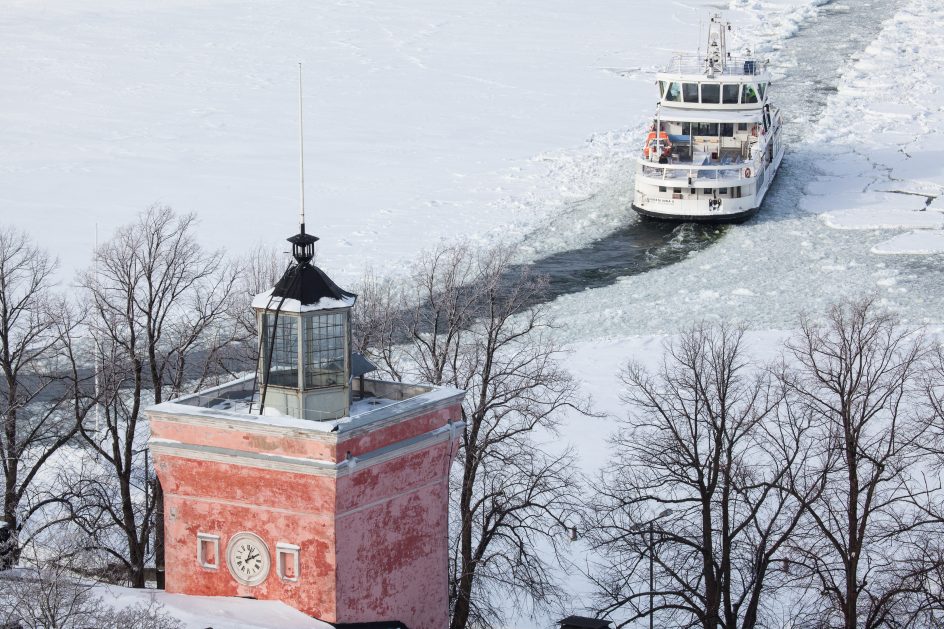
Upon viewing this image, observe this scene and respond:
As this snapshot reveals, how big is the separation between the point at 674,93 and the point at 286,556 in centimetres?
3699

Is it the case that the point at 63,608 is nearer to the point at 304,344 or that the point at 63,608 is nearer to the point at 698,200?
the point at 304,344

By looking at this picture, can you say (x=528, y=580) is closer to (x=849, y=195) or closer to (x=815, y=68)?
(x=849, y=195)

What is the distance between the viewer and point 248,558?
1555 cm

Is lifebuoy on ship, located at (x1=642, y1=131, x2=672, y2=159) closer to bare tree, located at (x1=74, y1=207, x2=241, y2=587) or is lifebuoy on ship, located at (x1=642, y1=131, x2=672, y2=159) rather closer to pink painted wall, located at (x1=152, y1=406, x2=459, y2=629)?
bare tree, located at (x1=74, y1=207, x2=241, y2=587)

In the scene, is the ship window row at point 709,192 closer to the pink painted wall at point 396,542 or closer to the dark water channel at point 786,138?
the dark water channel at point 786,138

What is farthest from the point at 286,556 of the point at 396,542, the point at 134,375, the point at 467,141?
the point at 467,141

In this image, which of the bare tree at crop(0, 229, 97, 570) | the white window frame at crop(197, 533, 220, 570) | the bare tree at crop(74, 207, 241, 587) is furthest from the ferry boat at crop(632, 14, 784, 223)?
the white window frame at crop(197, 533, 220, 570)

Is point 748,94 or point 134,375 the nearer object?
point 134,375

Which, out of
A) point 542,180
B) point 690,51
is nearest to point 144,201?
point 542,180

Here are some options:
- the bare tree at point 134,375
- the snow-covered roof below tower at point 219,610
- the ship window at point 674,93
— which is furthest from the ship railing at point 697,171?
the snow-covered roof below tower at point 219,610

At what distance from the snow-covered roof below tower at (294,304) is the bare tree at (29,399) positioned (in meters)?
4.05

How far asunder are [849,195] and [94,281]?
2562cm

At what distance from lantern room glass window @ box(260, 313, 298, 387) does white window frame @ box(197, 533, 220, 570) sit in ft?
5.59

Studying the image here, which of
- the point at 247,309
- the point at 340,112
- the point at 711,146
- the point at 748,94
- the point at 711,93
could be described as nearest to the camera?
the point at 247,309
